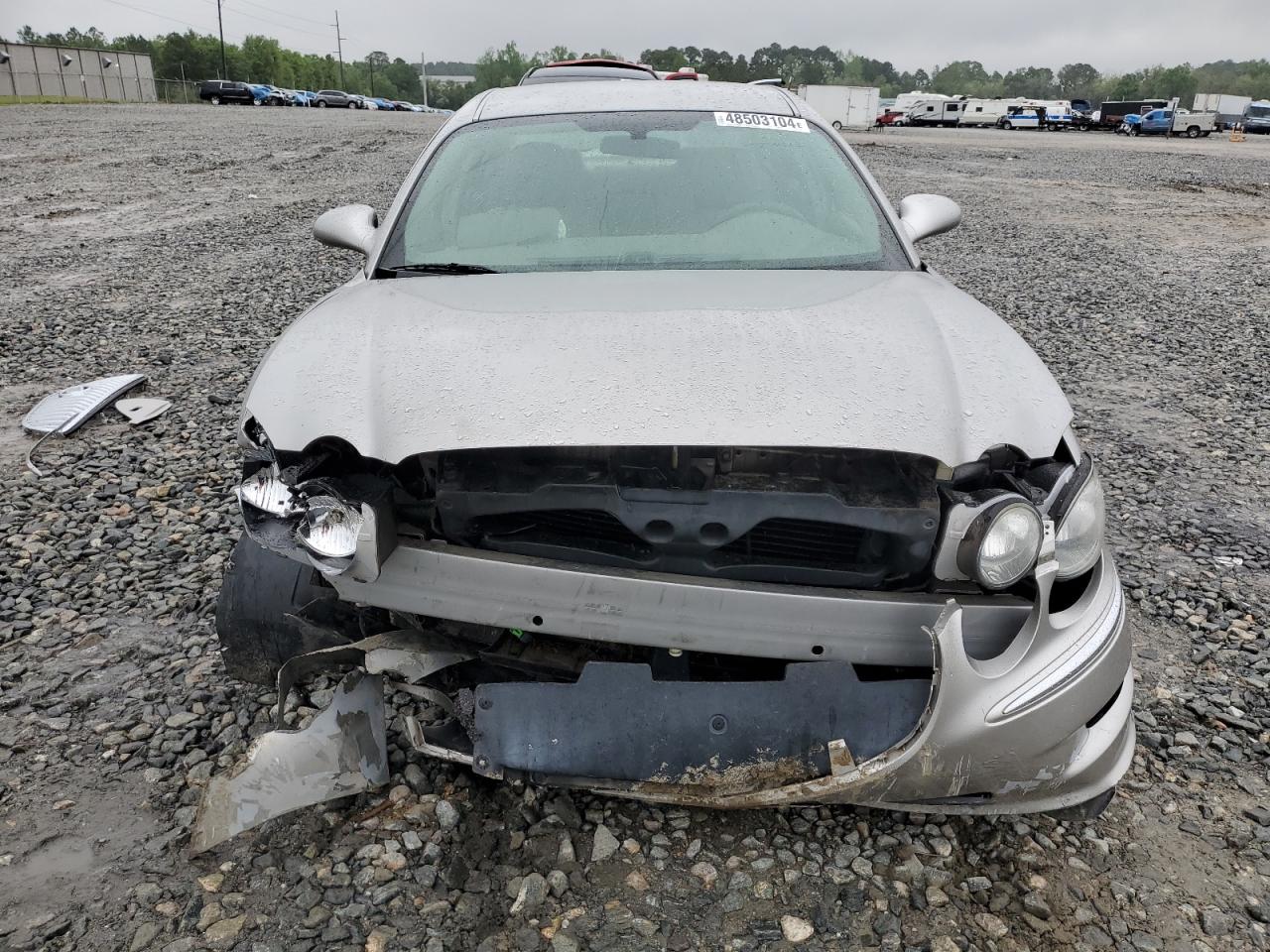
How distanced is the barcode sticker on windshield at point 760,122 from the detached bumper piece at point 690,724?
237 centimetres

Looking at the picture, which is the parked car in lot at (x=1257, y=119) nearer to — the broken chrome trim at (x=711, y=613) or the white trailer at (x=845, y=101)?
the white trailer at (x=845, y=101)

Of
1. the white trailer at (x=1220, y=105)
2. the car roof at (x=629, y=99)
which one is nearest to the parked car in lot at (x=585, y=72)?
the car roof at (x=629, y=99)

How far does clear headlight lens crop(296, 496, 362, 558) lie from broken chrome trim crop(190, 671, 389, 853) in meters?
0.39

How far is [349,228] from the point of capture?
346 cm

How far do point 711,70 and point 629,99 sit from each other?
60342 mm

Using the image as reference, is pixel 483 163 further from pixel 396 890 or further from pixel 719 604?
pixel 396 890

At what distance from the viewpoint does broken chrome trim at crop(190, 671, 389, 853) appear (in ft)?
6.89

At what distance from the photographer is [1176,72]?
10644 cm

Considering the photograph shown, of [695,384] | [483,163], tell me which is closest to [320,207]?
[483,163]

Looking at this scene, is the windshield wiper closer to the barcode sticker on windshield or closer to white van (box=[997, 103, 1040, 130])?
the barcode sticker on windshield

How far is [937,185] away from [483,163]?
47.7ft

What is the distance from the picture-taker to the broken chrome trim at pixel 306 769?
6.89ft

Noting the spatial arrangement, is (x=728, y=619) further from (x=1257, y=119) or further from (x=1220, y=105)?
(x=1220, y=105)

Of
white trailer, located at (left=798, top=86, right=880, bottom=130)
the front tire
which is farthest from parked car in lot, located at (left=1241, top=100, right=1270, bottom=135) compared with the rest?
the front tire
